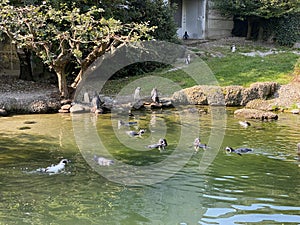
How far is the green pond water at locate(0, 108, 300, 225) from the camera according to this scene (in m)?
5.93

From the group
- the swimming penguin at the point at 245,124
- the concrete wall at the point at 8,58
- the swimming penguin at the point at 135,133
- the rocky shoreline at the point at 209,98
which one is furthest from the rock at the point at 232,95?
the concrete wall at the point at 8,58

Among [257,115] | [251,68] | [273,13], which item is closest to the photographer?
[257,115]

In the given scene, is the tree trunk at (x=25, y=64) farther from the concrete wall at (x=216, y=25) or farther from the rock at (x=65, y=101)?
the concrete wall at (x=216, y=25)

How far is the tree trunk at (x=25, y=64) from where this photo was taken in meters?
18.0

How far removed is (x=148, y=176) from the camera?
7629 mm

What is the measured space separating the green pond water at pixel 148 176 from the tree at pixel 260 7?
13.1 m

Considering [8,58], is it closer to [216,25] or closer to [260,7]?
[216,25]

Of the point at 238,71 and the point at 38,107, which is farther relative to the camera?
the point at 238,71

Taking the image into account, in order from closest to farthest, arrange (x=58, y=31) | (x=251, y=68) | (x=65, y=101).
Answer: (x=58, y=31) → (x=65, y=101) → (x=251, y=68)

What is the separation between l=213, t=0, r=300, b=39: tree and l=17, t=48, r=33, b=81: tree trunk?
38.7 feet

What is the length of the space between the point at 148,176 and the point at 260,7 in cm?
1856

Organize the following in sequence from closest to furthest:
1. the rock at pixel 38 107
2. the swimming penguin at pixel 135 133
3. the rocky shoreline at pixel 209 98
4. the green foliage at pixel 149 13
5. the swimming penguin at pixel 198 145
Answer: the swimming penguin at pixel 198 145 < the swimming penguin at pixel 135 133 < the rock at pixel 38 107 < the rocky shoreline at pixel 209 98 < the green foliage at pixel 149 13

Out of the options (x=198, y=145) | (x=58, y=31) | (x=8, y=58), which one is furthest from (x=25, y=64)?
(x=198, y=145)

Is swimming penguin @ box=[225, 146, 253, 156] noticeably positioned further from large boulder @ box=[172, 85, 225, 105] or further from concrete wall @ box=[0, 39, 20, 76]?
concrete wall @ box=[0, 39, 20, 76]
